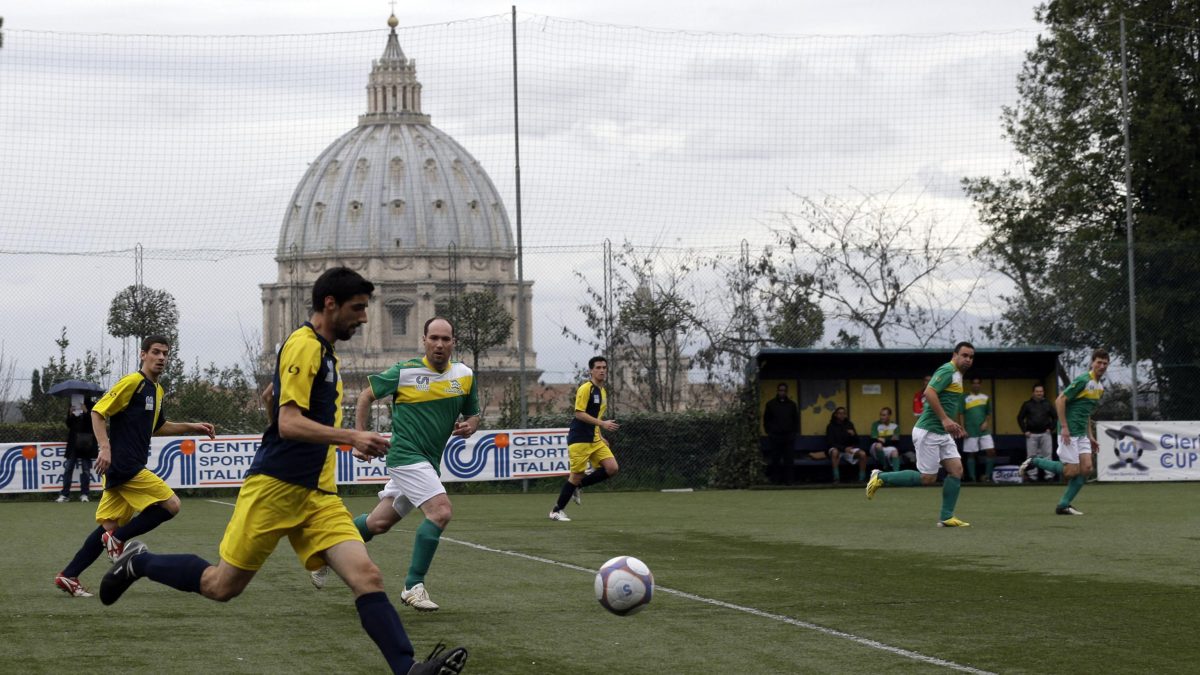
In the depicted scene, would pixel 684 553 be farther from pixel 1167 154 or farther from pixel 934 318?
pixel 1167 154

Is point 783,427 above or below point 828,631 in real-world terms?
above

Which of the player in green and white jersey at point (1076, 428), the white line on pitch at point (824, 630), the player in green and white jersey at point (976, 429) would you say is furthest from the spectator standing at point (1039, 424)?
the white line on pitch at point (824, 630)

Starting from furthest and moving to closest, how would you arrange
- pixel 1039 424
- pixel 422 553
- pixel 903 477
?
pixel 1039 424
pixel 903 477
pixel 422 553

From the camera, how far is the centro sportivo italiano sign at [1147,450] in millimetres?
29234

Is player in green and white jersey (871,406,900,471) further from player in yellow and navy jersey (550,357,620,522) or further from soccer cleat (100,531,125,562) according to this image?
soccer cleat (100,531,125,562)

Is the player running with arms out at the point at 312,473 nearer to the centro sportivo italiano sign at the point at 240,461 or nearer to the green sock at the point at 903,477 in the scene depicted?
the green sock at the point at 903,477

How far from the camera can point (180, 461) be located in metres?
28.0

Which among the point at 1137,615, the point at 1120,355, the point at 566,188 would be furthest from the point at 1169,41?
the point at 1137,615

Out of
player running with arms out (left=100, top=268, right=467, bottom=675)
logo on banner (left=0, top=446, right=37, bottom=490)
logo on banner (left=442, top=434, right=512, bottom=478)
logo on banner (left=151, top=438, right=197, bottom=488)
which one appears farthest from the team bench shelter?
player running with arms out (left=100, top=268, right=467, bottom=675)

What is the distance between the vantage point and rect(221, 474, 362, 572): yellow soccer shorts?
7.23 metres

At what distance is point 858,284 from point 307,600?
87.7 feet

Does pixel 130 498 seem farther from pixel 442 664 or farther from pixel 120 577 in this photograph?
pixel 442 664

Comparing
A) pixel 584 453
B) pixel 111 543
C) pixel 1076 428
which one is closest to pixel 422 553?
pixel 111 543

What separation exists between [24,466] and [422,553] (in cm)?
1905
